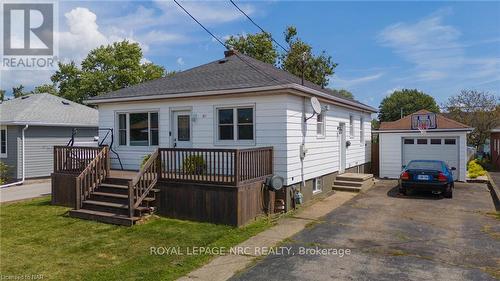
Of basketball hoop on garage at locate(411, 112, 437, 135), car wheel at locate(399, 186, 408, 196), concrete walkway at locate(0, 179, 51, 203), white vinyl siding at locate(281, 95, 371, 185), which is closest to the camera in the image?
white vinyl siding at locate(281, 95, 371, 185)

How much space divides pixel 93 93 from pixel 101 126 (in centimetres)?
2913

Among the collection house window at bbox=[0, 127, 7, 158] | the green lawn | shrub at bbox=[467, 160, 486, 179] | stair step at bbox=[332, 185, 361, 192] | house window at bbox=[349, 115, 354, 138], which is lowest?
the green lawn

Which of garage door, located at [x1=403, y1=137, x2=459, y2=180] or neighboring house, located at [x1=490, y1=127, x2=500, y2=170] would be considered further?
neighboring house, located at [x1=490, y1=127, x2=500, y2=170]

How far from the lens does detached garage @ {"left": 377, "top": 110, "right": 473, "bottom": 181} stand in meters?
16.3

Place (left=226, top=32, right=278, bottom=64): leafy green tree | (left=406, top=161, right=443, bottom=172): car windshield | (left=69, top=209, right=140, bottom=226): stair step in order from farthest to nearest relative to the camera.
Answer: (left=226, top=32, right=278, bottom=64): leafy green tree, (left=406, top=161, right=443, bottom=172): car windshield, (left=69, top=209, right=140, bottom=226): stair step

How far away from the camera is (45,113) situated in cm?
1866

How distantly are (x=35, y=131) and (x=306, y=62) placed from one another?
21.3 m

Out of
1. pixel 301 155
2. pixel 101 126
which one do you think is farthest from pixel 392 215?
pixel 101 126

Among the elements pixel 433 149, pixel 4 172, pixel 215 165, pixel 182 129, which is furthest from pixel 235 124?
pixel 4 172

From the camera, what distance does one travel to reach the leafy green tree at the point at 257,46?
32.5 metres

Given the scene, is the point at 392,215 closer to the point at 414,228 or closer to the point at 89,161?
the point at 414,228

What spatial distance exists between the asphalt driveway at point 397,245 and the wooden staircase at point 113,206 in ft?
12.9

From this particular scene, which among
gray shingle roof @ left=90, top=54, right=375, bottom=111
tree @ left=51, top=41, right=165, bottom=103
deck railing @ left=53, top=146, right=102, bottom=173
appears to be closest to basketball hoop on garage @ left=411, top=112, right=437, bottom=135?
gray shingle roof @ left=90, top=54, right=375, bottom=111

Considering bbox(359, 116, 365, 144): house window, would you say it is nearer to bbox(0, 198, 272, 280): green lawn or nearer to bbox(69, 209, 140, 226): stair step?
bbox(0, 198, 272, 280): green lawn
